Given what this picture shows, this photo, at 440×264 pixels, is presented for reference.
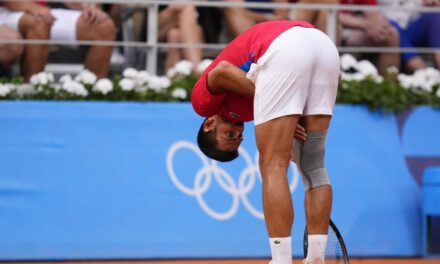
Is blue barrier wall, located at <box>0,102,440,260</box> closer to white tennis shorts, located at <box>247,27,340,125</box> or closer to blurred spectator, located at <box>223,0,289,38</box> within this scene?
blurred spectator, located at <box>223,0,289,38</box>

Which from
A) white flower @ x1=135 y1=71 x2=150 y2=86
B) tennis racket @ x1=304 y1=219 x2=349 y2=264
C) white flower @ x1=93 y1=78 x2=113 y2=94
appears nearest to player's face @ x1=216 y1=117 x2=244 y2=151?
tennis racket @ x1=304 y1=219 x2=349 y2=264

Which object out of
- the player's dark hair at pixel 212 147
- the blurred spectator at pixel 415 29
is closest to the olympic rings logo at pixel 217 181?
the player's dark hair at pixel 212 147

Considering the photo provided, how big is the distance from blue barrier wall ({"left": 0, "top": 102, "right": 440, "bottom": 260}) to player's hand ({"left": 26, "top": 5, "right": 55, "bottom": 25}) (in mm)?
1104

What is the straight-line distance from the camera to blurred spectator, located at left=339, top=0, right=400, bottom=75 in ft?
34.4

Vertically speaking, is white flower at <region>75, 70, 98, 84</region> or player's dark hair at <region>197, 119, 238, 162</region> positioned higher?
white flower at <region>75, 70, 98, 84</region>

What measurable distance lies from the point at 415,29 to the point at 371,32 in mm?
600

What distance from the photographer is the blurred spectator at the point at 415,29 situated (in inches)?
419

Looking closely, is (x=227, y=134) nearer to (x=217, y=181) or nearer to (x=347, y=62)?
(x=217, y=181)

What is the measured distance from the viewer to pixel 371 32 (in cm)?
1048

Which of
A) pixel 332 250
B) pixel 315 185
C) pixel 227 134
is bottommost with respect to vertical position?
pixel 332 250

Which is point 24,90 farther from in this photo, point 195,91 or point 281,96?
point 281,96

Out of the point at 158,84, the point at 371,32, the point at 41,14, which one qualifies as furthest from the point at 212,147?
the point at 371,32

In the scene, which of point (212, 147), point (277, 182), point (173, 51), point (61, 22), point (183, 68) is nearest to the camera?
point (277, 182)

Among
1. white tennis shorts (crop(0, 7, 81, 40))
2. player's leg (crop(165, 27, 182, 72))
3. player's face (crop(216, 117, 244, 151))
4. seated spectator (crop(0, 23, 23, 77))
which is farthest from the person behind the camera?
player's leg (crop(165, 27, 182, 72))
